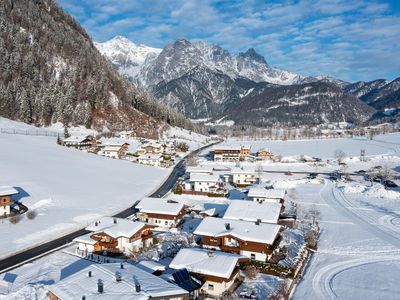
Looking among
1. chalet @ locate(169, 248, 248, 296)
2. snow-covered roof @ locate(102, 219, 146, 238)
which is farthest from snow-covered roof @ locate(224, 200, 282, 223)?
chalet @ locate(169, 248, 248, 296)

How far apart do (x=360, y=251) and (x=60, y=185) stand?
44.4 metres

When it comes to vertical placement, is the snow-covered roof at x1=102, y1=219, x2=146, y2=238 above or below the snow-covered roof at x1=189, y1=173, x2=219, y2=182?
below

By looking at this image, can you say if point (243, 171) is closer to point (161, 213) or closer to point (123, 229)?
point (161, 213)

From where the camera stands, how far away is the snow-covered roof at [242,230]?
3422cm

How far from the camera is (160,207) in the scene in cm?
4788

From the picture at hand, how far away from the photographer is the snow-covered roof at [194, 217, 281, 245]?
3422cm

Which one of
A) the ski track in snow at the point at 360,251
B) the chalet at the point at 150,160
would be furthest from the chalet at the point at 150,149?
the ski track in snow at the point at 360,251

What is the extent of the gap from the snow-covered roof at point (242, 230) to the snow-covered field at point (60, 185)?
1663 centimetres

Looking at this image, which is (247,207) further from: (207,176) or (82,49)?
(82,49)

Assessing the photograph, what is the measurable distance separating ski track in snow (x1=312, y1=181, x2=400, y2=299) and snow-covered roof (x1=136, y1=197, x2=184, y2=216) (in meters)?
18.2

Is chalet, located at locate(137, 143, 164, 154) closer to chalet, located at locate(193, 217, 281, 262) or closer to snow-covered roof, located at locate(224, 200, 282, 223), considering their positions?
snow-covered roof, located at locate(224, 200, 282, 223)

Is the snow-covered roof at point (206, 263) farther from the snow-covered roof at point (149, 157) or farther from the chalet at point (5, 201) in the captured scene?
the snow-covered roof at point (149, 157)

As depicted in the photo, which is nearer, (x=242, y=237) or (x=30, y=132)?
(x=242, y=237)

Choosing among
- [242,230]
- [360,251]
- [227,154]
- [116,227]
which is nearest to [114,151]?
[227,154]
